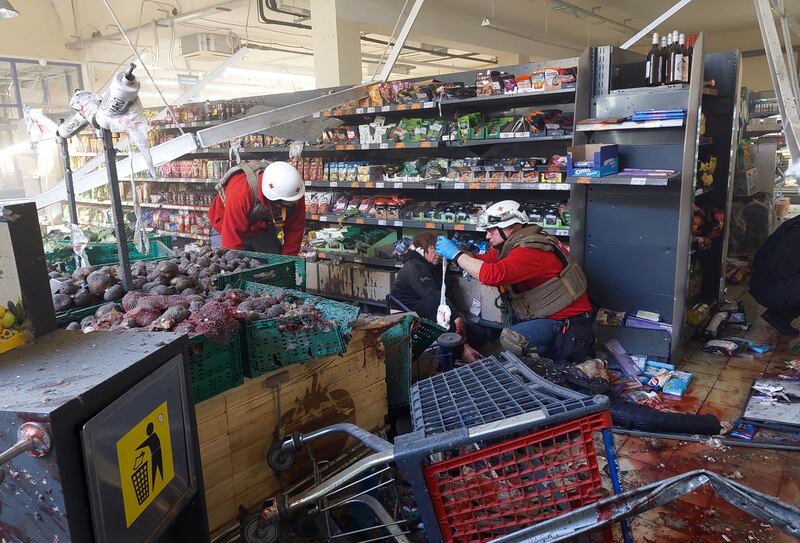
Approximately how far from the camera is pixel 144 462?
1132 millimetres

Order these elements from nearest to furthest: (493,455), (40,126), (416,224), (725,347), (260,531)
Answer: (493,455) → (260,531) → (40,126) → (725,347) → (416,224)

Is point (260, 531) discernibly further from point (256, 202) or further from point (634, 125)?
point (634, 125)

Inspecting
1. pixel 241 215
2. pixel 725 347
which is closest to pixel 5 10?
pixel 241 215

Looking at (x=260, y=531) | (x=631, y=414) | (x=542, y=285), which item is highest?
(x=542, y=285)

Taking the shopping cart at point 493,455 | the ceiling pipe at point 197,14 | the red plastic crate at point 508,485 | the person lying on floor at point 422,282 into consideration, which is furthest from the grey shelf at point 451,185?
the ceiling pipe at point 197,14

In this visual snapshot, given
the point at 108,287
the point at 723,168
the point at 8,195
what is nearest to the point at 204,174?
the point at 8,195

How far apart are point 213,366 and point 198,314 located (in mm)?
237

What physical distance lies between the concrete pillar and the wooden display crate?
597 centimetres

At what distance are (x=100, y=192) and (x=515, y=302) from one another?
341 inches

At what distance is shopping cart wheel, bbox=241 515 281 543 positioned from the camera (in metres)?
1.80

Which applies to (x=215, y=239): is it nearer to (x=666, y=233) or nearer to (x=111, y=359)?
(x=666, y=233)

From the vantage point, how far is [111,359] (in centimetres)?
112

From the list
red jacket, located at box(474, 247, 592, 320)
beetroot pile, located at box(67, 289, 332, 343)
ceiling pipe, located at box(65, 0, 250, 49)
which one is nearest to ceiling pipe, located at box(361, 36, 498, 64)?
ceiling pipe, located at box(65, 0, 250, 49)

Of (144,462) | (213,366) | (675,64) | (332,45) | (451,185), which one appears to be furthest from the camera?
(332,45)
